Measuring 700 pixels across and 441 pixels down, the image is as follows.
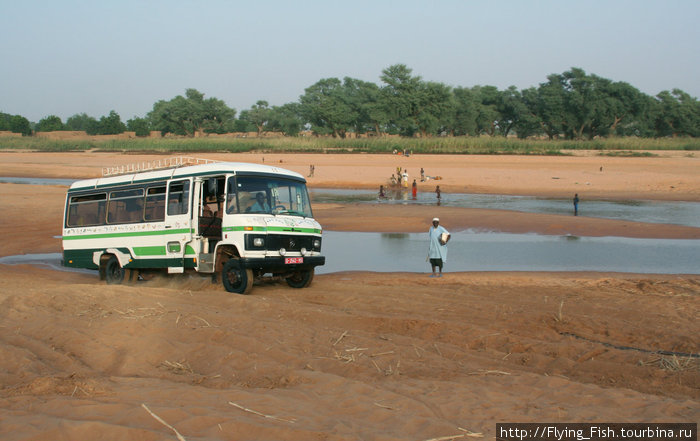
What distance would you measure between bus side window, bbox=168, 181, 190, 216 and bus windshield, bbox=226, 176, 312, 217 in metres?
1.34

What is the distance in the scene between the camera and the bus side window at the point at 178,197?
13.4 m

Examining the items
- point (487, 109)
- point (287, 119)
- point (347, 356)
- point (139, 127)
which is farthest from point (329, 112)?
point (347, 356)

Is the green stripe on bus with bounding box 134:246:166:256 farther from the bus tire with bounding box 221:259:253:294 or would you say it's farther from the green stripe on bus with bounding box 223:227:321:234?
the green stripe on bus with bounding box 223:227:321:234

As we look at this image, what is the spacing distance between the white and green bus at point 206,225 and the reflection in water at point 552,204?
2082 cm

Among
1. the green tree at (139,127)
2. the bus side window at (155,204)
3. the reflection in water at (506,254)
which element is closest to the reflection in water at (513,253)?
the reflection in water at (506,254)

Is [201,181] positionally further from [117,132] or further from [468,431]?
[117,132]

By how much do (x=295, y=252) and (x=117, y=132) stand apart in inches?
4645

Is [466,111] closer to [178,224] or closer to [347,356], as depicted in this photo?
[178,224]

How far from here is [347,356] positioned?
24.8 ft

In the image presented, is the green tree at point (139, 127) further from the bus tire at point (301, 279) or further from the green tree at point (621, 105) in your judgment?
the bus tire at point (301, 279)

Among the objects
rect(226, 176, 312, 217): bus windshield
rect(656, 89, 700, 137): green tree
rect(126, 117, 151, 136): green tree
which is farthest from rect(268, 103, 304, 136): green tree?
rect(226, 176, 312, 217): bus windshield

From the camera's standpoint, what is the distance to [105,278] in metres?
15.4

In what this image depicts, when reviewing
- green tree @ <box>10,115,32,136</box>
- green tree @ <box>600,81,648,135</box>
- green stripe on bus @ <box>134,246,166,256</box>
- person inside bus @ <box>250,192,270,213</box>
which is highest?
green tree @ <box>600,81,648,135</box>

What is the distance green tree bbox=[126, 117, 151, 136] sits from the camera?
375ft
